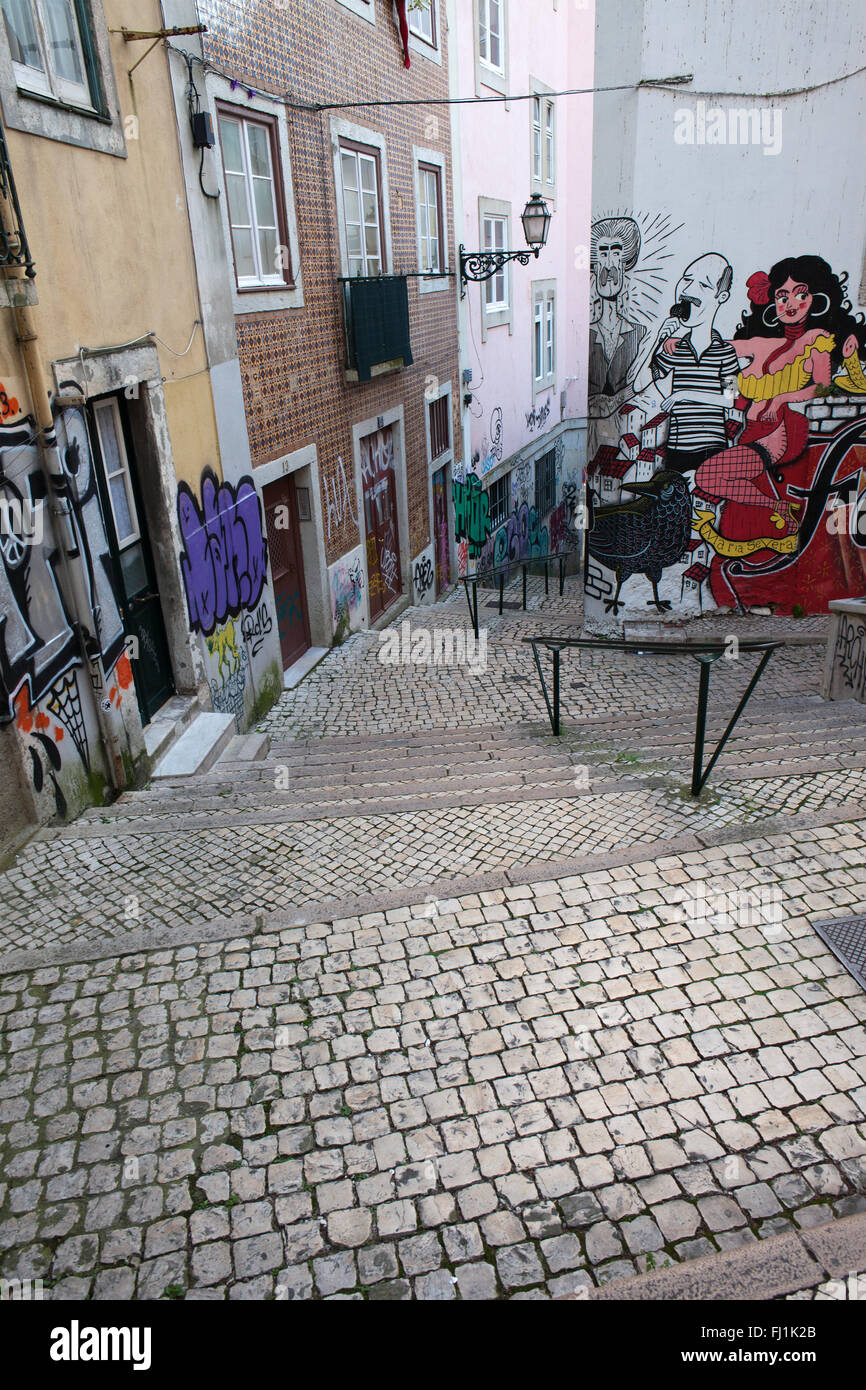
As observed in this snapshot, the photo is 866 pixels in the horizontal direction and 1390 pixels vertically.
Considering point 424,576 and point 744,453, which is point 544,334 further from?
point 744,453

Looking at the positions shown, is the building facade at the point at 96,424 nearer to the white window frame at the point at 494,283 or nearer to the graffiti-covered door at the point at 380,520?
the graffiti-covered door at the point at 380,520

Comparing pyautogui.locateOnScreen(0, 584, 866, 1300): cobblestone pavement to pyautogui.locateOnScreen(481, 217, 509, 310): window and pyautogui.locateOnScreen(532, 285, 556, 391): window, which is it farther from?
pyautogui.locateOnScreen(532, 285, 556, 391): window

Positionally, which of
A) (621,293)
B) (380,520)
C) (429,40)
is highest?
(429,40)

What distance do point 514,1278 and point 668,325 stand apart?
8816 millimetres

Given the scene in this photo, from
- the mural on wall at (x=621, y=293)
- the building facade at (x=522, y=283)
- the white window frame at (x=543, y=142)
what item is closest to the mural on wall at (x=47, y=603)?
the mural on wall at (x=621, y=293)

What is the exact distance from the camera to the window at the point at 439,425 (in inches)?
545

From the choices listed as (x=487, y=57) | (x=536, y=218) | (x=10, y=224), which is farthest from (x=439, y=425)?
(x=10, y=224)

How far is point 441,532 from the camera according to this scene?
1488 cm

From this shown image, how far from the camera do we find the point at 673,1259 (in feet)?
8.75

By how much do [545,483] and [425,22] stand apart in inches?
430

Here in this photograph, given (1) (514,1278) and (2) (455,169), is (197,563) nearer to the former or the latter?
(1) (514,1278)

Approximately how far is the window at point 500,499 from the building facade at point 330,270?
3.84m
